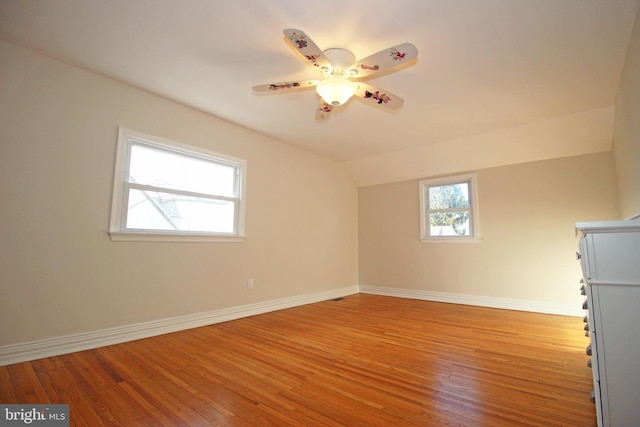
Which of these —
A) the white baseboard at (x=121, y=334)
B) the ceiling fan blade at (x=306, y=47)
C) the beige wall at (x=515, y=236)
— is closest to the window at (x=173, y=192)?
the white baseboard at (x=121, y=334)

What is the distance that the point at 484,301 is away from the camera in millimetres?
4297

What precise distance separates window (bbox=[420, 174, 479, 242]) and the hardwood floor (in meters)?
1.77

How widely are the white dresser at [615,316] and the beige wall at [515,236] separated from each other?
3051 mm

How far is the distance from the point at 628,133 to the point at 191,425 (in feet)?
12.6

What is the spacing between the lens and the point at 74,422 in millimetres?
1443

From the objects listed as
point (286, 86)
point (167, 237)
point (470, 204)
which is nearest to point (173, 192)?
point (167, 237)

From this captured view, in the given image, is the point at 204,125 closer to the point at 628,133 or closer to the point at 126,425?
the point at 126,425

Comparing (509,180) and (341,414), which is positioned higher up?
(509,180)

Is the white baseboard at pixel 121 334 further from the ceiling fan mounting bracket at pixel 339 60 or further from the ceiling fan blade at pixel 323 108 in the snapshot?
the ceiling fan mounting bracket at pixel 339 60

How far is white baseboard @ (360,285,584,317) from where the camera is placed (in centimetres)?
373

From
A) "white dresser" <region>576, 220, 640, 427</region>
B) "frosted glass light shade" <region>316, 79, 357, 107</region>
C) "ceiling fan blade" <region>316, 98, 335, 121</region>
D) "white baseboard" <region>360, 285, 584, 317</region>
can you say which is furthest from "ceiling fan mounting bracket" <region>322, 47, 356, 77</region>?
"white baseboard" <region>360, 285, 584, 317</region>

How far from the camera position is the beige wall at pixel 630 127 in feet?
6.74

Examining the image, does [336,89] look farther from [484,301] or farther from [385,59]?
[484,301]

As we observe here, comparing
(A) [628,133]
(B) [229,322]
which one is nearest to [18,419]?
(B) [229,322]
